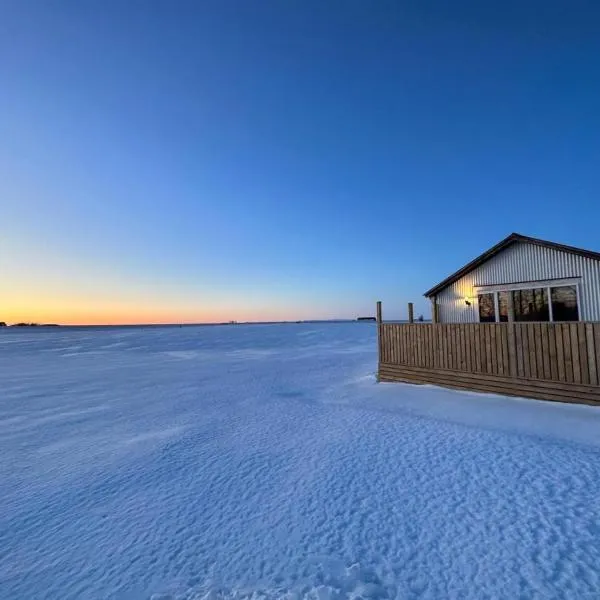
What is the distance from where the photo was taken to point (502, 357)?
826 cm

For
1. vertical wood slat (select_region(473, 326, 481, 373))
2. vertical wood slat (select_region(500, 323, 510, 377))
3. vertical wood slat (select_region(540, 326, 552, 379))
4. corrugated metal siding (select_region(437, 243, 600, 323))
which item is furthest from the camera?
corrugated metal siding (select_region(437, 243, 600, 323))

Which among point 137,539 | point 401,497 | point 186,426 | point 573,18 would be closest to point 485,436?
point 401,497

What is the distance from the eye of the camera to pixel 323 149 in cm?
1888

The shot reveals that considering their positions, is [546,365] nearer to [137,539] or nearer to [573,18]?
[137,539]

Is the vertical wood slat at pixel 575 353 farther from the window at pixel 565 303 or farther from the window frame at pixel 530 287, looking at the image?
the window at pixel 565 303

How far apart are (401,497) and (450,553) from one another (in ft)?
3.26

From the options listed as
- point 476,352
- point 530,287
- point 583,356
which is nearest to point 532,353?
point 583,356

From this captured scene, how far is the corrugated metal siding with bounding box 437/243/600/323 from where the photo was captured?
9.61 meters

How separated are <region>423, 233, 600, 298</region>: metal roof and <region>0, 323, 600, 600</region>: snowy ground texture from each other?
5.16 m

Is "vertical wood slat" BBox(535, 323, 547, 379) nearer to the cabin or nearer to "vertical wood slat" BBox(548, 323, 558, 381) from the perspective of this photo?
"vertical wood slat" BBox(548, 323, 558, 381)

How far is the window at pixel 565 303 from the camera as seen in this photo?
9.99 m

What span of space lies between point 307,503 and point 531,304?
35.6 ft

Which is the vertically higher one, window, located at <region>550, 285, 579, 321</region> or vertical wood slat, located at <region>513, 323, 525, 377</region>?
window, located at <region>550, 285, 579, 321</region>

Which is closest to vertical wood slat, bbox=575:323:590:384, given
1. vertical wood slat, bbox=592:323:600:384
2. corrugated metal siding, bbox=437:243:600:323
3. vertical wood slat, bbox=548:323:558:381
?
vertical wood slat, bbox=592:323:600:384
